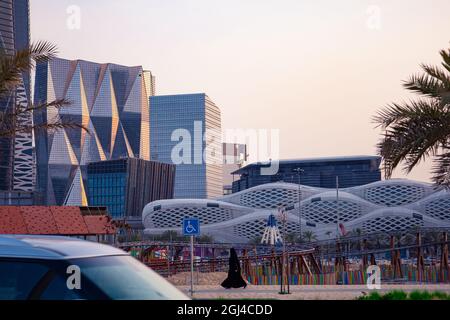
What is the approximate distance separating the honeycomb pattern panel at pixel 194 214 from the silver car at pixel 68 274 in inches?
5580

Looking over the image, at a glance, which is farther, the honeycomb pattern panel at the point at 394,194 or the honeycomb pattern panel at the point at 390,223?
the honeycomb pattern panel at the point at 394,194

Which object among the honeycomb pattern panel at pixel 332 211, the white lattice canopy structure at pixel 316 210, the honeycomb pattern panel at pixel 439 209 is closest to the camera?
the white lattice canopy structure at pixel 316 210

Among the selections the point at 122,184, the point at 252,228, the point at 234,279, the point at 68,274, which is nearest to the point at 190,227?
the point at 234,279

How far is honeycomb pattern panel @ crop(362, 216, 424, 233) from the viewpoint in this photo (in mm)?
137375

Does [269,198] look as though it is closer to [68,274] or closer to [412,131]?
[412,131]

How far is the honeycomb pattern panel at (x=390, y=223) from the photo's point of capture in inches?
5408

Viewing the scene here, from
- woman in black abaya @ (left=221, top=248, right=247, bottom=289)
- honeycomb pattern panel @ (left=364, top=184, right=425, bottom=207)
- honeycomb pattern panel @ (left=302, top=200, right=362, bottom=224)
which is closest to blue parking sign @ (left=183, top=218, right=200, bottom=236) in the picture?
woman in black abaya @ (left=221, top=248, right=247, bottom=289)

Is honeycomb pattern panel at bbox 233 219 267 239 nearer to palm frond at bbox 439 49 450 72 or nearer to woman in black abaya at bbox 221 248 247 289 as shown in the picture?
woman in black abaya at bbox 221 248 247 289

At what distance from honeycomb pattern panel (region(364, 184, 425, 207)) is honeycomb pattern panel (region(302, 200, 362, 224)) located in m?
5.46

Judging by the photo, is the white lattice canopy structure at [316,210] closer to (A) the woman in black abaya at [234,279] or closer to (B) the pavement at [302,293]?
(A) the woman in black abaya at [234,279]

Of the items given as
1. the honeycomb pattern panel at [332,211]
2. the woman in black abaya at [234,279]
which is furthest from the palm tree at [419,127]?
the honeycomb pattern panel at [332,211]

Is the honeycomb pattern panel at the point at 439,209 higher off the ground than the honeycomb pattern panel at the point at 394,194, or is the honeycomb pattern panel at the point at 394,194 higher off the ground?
the honeycomb pattern panel at the point at 394,194
